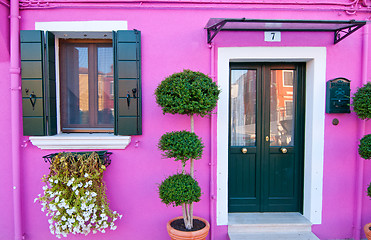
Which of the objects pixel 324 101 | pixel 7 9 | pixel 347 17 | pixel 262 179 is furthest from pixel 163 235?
pixel 347 17

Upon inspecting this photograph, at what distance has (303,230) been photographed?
3.64 m

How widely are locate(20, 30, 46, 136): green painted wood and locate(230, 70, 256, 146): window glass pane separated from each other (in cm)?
289

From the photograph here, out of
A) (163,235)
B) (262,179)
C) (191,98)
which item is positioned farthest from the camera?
(262,179)

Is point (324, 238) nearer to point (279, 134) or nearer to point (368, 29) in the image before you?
point (279, 134)

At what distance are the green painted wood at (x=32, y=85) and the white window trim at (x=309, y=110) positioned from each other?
8.40 ft

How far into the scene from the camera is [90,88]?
3.76 metres

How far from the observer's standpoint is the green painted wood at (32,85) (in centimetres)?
339

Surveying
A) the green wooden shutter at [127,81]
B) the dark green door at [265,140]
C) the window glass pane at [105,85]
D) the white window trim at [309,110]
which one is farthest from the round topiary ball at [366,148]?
the window glass pane at [105,85]

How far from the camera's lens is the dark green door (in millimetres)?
3930

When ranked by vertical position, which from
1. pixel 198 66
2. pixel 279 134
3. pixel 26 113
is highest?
pixel 198 66

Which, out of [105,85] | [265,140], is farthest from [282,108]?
[105,85]

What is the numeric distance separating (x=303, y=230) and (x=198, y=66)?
296cm

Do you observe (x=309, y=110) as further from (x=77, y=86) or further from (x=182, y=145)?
(x=77, y=86)

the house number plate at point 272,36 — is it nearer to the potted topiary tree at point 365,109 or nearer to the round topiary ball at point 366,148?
the potted topiary tree at point 365,109
